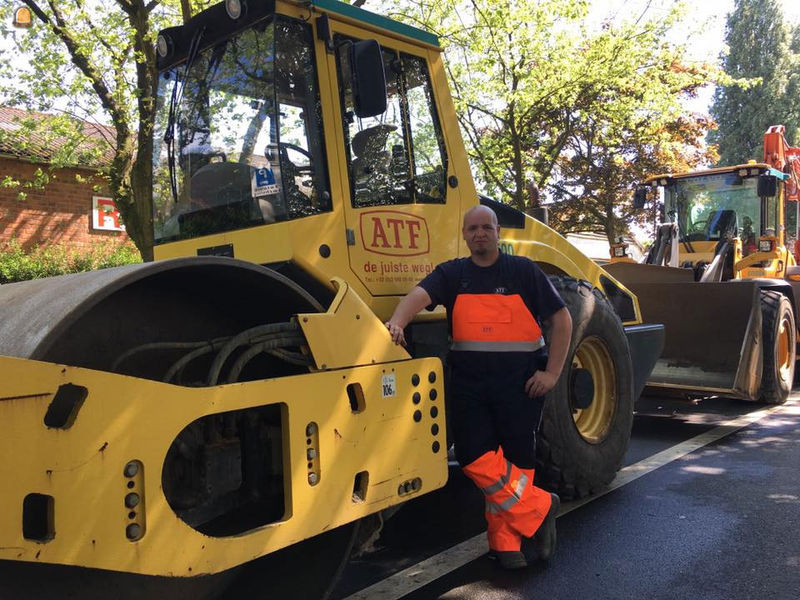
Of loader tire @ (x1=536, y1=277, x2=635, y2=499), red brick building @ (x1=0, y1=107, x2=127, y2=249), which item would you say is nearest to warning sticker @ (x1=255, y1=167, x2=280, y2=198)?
loader tire @ (x1=536, y1=277, x2=635, y2=499)

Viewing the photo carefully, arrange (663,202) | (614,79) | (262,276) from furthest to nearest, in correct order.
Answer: (614,79)
(663,202)
(262,276)

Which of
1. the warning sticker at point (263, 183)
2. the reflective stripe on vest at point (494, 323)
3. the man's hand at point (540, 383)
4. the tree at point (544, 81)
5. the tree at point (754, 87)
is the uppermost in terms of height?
the tree at point (754, 87)

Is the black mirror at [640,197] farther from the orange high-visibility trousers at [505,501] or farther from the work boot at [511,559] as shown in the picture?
the work boot at [511,559]

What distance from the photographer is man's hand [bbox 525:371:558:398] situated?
3496 mm

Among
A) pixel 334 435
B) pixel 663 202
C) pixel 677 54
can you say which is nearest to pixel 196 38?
pixel 334 435

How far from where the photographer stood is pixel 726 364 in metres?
6.61

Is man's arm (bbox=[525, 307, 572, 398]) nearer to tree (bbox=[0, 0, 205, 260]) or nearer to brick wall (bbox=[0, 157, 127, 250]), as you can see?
tree (bbox=[0, 0, 205, 260])

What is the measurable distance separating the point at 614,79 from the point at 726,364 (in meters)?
8.91

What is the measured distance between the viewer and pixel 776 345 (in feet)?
24.3

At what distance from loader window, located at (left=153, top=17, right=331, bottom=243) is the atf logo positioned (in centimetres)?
27

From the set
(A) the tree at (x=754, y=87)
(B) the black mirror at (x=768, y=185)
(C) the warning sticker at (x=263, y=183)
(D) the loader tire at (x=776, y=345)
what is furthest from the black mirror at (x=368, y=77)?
(A) the tree at (x=754, y=87)

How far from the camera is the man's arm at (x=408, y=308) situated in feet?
10.6

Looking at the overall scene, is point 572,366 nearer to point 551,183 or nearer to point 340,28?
point 340,28

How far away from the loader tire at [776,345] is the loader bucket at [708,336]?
0.55 metres
